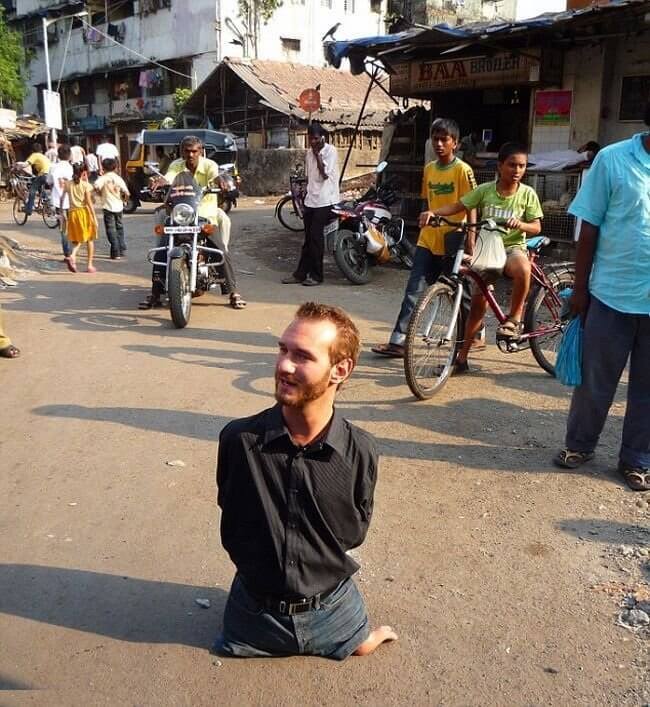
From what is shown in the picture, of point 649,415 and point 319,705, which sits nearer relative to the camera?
point 319,705

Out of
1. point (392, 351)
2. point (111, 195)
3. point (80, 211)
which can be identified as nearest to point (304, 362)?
point (392, 351)

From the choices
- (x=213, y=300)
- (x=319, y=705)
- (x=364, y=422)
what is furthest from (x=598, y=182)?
(x=213, y=300)

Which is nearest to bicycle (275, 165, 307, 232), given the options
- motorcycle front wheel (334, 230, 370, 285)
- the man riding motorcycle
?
motorcycle front wheel (334, 230, 370, 285)

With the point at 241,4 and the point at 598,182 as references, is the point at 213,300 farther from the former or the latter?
the point at 241,4

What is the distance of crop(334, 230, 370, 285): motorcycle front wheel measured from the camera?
31.2ft

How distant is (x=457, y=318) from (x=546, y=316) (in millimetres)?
815

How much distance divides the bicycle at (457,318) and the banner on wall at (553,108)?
6.70 meters

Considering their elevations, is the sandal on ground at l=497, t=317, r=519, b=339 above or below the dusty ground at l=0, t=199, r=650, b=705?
above

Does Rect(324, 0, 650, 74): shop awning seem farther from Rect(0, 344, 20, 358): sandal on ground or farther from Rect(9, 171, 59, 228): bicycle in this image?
Rect(9, 171, 59, 228): bicycle

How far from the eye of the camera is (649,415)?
12.5ft

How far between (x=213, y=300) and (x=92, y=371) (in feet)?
9.66

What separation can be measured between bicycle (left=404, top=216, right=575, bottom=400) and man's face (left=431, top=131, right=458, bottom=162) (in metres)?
0.52

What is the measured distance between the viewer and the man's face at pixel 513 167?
4969mm

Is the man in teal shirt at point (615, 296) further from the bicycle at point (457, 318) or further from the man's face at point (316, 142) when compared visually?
the man's face at point (316, 142)
